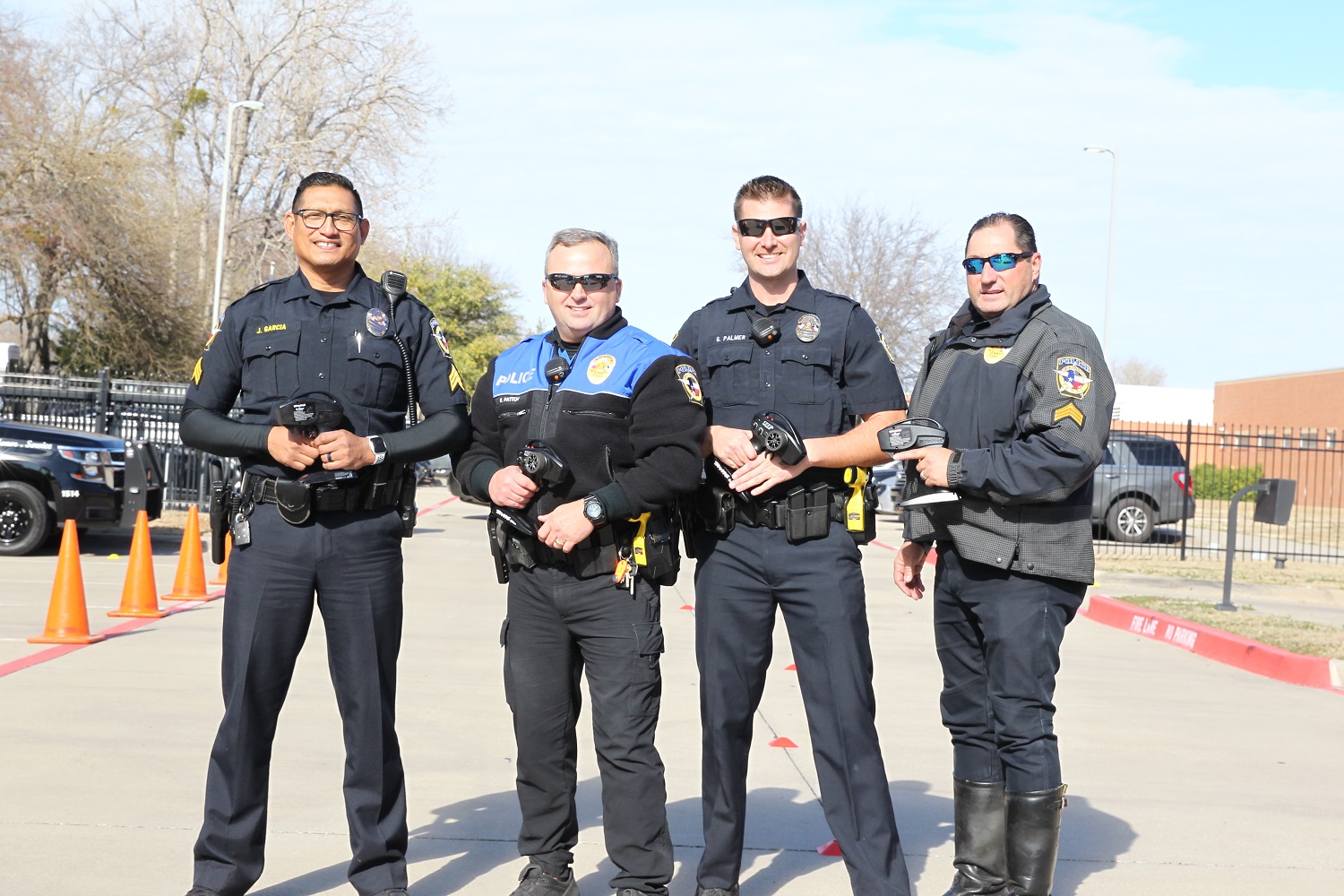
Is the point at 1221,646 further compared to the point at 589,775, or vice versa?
the point at 1221,646

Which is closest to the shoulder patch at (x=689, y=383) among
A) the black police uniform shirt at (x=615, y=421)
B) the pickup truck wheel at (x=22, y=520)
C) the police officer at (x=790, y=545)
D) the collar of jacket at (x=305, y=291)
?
the black police uniform shirt at (x=615, y=421)

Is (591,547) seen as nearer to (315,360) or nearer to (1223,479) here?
(315,360)

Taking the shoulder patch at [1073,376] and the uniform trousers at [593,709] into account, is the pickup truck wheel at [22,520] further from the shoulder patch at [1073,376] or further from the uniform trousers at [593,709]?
the shoulder patch at [1073,376]

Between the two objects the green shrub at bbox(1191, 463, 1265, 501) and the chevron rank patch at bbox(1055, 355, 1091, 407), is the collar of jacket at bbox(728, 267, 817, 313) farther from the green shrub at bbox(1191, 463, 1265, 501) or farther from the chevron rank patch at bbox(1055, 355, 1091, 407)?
the green shrub at bbox(1191, 463, 1265, 501)

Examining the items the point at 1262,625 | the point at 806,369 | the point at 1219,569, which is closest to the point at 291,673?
the point at 806,369

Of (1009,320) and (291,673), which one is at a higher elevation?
(1009,320)

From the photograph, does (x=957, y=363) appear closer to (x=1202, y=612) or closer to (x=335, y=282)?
(x=335, y=282)

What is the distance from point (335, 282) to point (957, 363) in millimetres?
2039

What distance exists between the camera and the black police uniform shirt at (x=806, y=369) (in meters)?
4.35

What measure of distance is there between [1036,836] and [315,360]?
105 inches

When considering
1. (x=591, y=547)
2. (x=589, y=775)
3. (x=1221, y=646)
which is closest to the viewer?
(x=591, y=547)

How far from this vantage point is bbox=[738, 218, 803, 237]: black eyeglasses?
4.34 meters

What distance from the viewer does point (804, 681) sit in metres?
4.31

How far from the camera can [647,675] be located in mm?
4098
